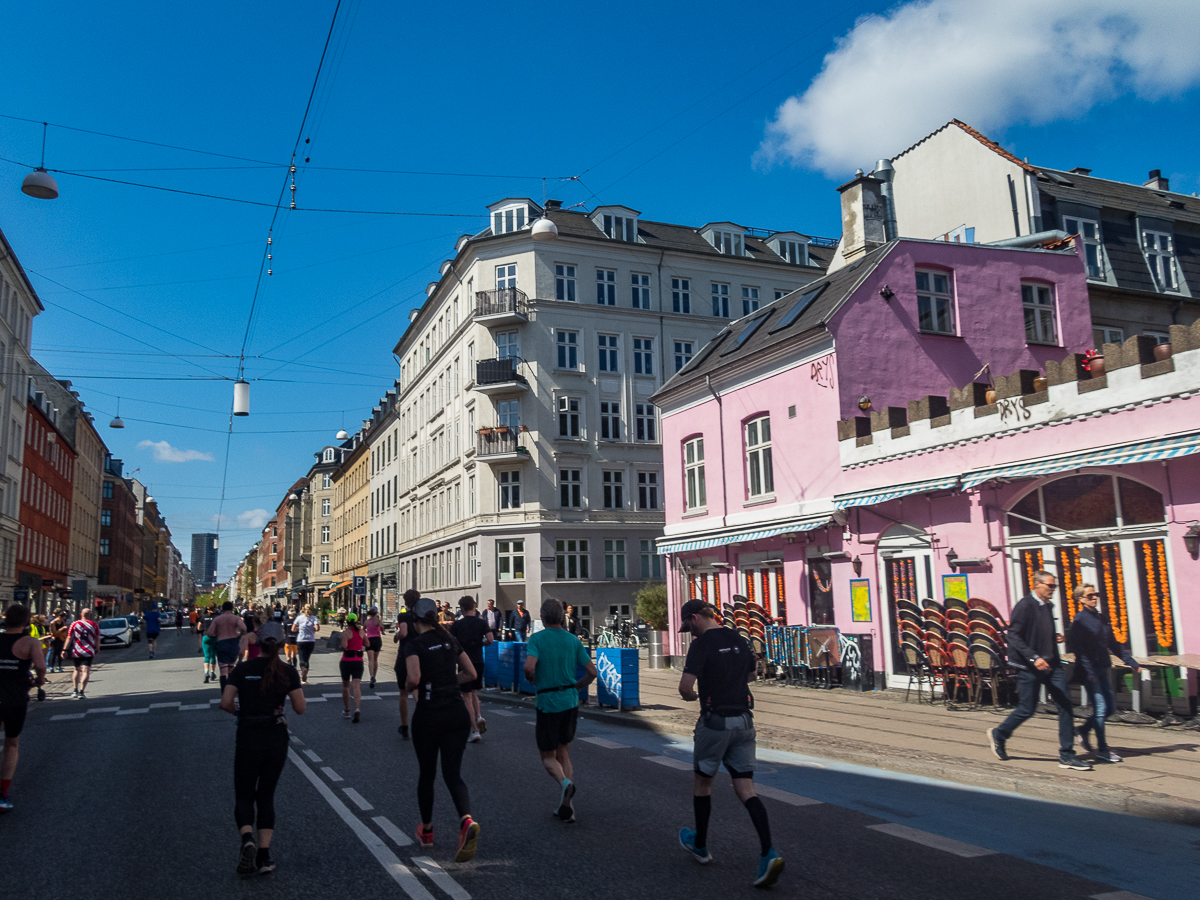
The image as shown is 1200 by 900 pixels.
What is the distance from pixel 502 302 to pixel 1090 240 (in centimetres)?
2284

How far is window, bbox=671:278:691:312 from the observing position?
139 feet

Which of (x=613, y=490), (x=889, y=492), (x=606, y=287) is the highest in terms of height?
(x=606, y=287)

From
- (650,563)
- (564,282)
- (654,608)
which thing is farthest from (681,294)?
(654,608)

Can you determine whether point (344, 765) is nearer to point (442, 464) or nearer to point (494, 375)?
point (494, 375)

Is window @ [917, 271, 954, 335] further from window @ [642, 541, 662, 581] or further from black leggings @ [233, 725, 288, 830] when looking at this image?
window @ [642, 541, 662, 581]

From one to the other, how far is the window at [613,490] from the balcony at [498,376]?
5218 mm

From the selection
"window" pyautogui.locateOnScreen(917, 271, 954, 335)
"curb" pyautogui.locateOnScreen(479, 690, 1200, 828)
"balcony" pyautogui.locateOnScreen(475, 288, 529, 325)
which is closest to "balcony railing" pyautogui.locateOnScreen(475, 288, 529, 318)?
"balcony" pyautogui.locateOnScreen(475, 288, 529, 325)

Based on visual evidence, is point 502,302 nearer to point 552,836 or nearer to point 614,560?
point 614,560

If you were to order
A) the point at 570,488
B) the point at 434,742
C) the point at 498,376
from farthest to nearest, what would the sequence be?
the point at 570,488
the point at 498,376
the point at 434,742

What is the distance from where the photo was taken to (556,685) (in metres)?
7.49

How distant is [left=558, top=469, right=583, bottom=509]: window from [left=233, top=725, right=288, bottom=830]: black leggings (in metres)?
32.5

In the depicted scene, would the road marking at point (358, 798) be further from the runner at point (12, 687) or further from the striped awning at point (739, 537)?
the striped awning at point (739, 537)

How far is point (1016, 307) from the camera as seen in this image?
64.4ft

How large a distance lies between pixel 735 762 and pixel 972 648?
8317 millimetres
